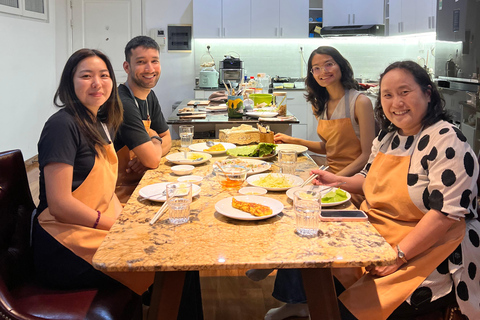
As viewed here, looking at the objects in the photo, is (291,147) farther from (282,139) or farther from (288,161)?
(288,161)

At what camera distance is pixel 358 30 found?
671 centimetres

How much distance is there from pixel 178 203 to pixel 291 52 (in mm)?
6207

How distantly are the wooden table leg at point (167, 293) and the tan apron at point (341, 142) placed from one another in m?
1.61

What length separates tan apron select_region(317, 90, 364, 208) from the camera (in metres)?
2.71

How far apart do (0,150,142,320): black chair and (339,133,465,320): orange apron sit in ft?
2.56

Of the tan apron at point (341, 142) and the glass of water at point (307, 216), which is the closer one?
the glass of water at point (307, 216)

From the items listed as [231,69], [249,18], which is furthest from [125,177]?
[249,18]

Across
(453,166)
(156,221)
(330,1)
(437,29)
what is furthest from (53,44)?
(453,166)

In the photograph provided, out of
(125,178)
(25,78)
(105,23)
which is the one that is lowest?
(125,178)

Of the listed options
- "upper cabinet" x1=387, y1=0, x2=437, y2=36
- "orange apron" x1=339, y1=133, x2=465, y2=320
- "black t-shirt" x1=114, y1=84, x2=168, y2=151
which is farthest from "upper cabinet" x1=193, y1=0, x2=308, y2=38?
"orange apron" x1=339, y1=133, x2=465, y2=320

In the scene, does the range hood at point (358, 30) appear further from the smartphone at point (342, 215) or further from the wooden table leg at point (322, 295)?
the wooden table leg at point (322, 295)

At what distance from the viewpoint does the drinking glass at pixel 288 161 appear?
204cm

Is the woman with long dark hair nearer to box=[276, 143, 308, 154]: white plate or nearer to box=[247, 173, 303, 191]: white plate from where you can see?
box=[276, 143, 308, 154]: white plate

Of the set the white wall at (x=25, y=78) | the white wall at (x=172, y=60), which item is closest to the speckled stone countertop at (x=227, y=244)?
the white wall at (x=25, y=78)
